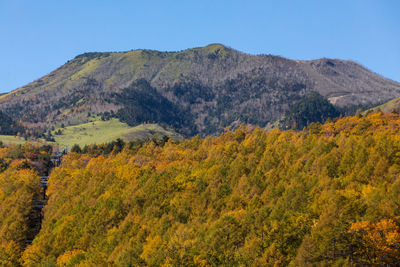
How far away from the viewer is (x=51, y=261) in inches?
5133

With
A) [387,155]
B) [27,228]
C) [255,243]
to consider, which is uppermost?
[387,155]

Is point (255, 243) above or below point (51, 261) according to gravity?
above

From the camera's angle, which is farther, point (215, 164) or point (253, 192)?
point (215, 164)

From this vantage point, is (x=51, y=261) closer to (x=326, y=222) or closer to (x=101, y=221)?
(x=101, y=221)

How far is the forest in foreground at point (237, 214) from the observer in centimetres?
9162

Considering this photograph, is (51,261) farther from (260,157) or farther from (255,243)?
(260,157)

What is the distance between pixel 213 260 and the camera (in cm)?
10169

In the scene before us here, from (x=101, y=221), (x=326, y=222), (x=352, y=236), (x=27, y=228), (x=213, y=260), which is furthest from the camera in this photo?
(x=27, y=228)

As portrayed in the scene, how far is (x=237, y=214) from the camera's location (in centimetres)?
12419

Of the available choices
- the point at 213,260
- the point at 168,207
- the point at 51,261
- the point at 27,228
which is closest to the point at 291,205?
the point at 213,260

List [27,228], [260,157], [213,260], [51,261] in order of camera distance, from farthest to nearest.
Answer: [260,157]
[27,228]
[51,261]
[213,260]

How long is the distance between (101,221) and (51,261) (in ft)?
91.6

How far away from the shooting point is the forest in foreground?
91625 mm

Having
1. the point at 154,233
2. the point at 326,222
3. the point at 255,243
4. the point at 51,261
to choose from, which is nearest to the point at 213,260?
the point at 255,243
